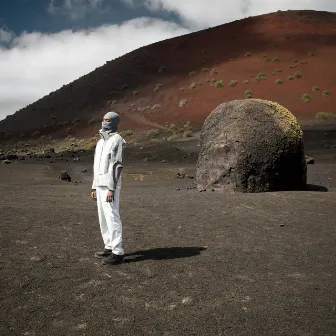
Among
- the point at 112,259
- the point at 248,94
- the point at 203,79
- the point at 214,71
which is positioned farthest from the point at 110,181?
the point at 214,71

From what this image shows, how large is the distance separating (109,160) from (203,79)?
4039 centimetres

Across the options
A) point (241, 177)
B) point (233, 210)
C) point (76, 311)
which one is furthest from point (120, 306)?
point (241, 177)

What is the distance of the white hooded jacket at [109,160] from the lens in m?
4.76

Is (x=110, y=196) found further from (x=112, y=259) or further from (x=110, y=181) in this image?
(x=112, y=259)

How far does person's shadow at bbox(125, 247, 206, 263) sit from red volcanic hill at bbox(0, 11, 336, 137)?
26.9 metres

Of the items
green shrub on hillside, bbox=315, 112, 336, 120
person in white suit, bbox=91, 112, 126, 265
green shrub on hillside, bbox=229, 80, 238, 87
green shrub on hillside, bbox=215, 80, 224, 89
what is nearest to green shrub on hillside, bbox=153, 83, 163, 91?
green shrub on hillside, bbox=215, 80, 224, 89

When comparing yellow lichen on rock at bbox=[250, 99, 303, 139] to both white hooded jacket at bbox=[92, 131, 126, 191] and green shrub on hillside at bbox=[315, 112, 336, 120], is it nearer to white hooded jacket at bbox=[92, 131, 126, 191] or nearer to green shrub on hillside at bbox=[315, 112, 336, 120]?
white hooded jacket at bbox=[92, 131, 126, 191]

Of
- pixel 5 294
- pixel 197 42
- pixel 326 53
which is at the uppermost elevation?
pixel 197 42

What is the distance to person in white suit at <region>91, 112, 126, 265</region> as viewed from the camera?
4.78 meters

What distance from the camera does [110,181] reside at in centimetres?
475

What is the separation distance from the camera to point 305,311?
3.70 metres

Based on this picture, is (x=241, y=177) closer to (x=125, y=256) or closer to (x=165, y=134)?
(x=125, y=256)

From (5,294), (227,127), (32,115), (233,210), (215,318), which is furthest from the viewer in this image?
(32,115)

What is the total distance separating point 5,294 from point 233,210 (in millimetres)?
4973
